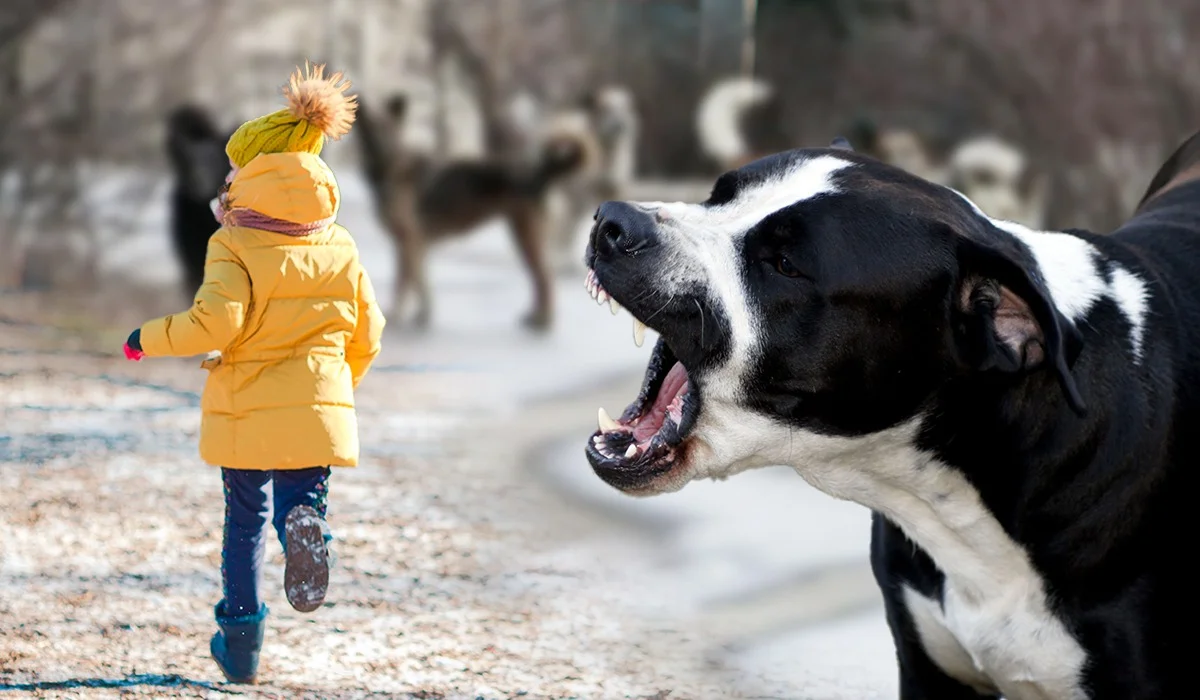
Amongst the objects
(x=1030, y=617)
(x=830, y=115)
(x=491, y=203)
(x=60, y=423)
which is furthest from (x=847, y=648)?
(x=830, y=115)

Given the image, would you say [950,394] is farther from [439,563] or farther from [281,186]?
[439,563]

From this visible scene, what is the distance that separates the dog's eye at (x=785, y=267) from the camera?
252 centimetres

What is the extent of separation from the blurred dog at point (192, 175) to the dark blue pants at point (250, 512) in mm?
5463

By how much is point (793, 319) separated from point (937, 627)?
2.45ft

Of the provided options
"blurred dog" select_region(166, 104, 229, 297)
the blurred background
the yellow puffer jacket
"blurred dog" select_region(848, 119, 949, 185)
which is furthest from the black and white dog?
"blurred dog" select_region(166, 104, 229, 297)

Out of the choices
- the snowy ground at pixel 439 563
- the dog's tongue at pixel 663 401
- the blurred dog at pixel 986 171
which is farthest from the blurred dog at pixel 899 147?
the dog's tongue at pixel 663 401

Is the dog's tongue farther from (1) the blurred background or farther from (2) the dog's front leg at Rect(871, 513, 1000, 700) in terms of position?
(1) the blurred background

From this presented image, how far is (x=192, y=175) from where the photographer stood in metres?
8.32

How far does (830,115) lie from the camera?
870 cm

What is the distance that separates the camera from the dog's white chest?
2621 mm

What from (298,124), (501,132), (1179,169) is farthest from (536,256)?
(298,124)

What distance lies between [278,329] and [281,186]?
31 centimetres

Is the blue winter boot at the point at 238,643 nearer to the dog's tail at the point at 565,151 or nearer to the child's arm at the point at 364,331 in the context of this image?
the child's arm at the point at 364,331

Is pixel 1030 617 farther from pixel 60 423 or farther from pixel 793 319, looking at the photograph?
pixel 60 423
